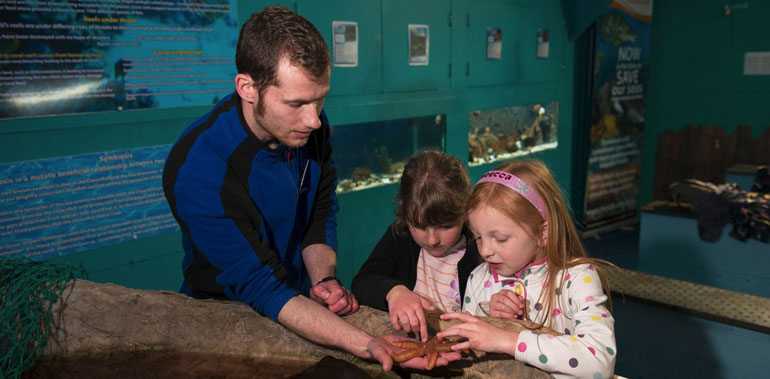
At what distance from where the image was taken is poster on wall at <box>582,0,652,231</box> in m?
8.30

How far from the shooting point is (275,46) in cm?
192

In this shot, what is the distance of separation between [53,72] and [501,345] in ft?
10.8

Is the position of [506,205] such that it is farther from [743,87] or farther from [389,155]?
[743,87]

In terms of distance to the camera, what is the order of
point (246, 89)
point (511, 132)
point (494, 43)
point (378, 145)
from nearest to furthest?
point (246, 89), point (378, 145), point (494, 43), point (511, 132)

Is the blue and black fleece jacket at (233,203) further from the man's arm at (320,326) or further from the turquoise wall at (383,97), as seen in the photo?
the turquoise wall at (383,97)

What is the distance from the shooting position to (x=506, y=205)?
208 centimetres

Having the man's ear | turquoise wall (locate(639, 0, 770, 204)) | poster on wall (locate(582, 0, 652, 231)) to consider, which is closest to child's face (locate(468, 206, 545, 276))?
the man's ear

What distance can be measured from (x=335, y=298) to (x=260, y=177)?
22.0 inches

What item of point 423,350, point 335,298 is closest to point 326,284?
point 335,298

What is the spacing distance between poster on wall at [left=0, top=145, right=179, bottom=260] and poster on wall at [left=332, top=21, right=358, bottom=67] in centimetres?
183

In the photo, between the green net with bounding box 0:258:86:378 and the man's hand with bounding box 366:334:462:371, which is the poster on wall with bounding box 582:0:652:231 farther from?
the green net with bounding box 0:258:86:378

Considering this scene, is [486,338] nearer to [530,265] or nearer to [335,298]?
[530,265]

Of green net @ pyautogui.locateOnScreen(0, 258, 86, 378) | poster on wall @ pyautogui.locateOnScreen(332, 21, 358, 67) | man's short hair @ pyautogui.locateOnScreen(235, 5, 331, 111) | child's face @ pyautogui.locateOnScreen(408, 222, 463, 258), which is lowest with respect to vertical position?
green net @ pyautogui.locateOnScreen(0, 258, 86, 378)

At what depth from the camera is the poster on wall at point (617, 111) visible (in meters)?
8.30
